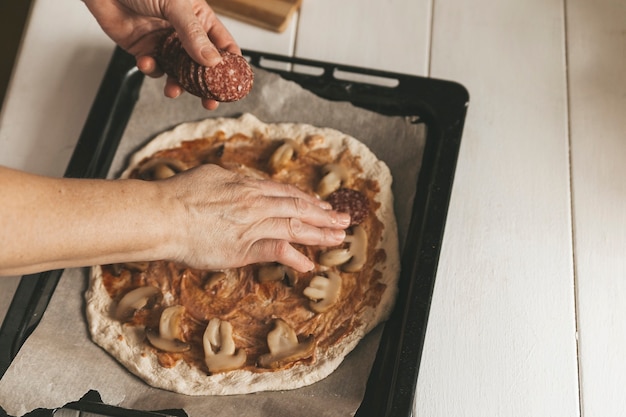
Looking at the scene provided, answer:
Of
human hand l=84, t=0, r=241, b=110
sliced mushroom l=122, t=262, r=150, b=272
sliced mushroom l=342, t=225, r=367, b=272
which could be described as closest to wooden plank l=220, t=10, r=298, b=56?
human hand l=84, t=0, r=241, b=110

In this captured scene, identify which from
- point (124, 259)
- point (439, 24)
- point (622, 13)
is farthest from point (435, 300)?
point (622, 13)

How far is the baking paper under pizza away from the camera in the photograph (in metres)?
1.67

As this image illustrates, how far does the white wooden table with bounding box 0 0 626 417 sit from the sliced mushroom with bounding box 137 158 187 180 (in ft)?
1.03

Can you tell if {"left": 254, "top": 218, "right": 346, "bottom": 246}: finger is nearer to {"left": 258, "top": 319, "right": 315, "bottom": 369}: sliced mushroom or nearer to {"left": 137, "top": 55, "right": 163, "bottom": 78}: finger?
{"left": 258, "top": 319, "right": 315, "bottom": 369}: sliced mushroom

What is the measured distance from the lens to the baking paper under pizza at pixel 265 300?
65.9 inches

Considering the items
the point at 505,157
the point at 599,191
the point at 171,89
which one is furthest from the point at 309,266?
the point at 599,191

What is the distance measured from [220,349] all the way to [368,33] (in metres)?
1.26

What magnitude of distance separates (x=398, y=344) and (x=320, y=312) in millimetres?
231

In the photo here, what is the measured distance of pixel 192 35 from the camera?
1.68 meters

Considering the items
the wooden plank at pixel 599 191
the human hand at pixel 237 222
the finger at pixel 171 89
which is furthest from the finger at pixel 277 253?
the wooden plank at pixel 599 191

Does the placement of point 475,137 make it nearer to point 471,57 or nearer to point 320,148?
point 471,57

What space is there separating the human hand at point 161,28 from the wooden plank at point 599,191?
3.71 feet

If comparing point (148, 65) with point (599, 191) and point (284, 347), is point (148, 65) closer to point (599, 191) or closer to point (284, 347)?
point (284, 347)

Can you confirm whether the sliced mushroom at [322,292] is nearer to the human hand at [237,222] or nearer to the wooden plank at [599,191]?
the human hand at [237,222]
